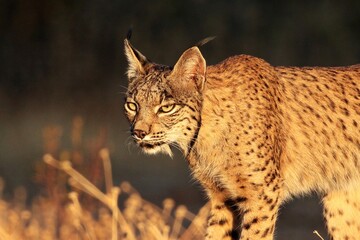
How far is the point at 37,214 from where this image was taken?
1170 cm

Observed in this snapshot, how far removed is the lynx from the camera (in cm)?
946

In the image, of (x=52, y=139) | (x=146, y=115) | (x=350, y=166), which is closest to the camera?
(x=146, y=115)

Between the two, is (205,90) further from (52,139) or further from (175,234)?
(52,139)

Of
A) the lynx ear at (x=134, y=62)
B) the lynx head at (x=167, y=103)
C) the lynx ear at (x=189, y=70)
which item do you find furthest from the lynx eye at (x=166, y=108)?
the lynx ear at (x=134, y=62)

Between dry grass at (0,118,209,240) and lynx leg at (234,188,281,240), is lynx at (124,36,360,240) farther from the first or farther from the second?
dry grass at (0,118,209,240)

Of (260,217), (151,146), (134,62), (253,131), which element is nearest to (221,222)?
Answer: (260,217)

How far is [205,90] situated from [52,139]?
2203mm

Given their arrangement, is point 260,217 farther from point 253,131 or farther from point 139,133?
point 139,133

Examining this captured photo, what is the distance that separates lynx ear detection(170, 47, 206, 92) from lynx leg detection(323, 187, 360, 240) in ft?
4.59

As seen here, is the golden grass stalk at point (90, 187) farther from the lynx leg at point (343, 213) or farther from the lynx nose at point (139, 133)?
the lynx leg at point (343, 213)

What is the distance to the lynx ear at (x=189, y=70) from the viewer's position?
9.45m

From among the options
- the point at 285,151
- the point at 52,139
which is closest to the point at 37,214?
the point at 52,139

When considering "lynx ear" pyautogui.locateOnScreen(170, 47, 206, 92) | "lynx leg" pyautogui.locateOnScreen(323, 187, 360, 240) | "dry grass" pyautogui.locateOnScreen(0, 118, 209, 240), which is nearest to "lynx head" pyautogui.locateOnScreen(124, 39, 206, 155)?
"lynx ear" pyautogui.locateOnScreen(170, 47, 206, 92)

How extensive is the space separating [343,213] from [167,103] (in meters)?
1.62
